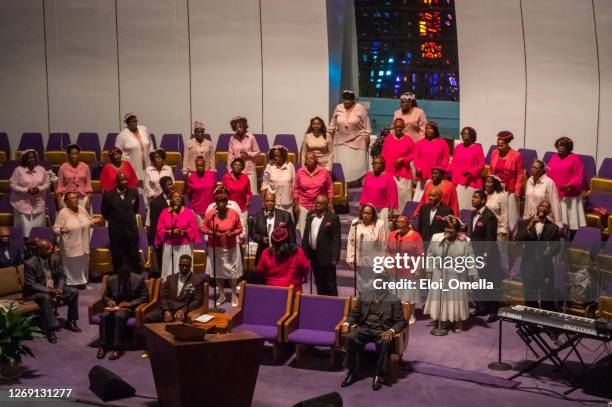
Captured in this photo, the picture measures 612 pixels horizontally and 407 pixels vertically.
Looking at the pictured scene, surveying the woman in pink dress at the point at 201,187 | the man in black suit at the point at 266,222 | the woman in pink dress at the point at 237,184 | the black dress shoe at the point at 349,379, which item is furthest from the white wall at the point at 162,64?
the black dress shoe at the point at 349,379

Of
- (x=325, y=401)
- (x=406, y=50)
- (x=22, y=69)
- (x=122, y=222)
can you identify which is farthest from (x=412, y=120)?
(x=22, y=69)

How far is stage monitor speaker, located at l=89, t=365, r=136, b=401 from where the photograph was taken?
8977mm

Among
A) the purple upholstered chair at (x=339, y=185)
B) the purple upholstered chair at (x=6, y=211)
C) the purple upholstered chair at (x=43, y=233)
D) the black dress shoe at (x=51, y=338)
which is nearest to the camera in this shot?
the black dress shoe at (x=51, y=338)

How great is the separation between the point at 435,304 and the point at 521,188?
89.8 inches

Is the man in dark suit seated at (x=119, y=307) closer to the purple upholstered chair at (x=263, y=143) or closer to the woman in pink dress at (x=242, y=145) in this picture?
the woman in pink dress at (x=242, y=145)

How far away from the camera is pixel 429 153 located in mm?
12477

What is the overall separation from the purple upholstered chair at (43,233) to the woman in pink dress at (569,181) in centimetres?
601

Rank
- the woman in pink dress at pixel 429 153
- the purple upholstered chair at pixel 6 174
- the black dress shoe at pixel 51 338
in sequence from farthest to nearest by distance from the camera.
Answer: the purple upholstered chair at pixel 6 174 < the woman in pink dress at pixel 429 153 < the black dress shoe at pixel 51 338

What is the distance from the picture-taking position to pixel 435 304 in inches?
423

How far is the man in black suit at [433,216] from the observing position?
36.0ft

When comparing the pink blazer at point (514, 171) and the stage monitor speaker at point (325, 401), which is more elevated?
the pink blazer at point (514, 171)

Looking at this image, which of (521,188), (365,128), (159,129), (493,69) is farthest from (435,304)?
(159,129)

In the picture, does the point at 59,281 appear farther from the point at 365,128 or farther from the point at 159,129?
the point at 159,129

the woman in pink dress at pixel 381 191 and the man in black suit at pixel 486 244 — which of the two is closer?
the man in black suit at pixel 486 244
